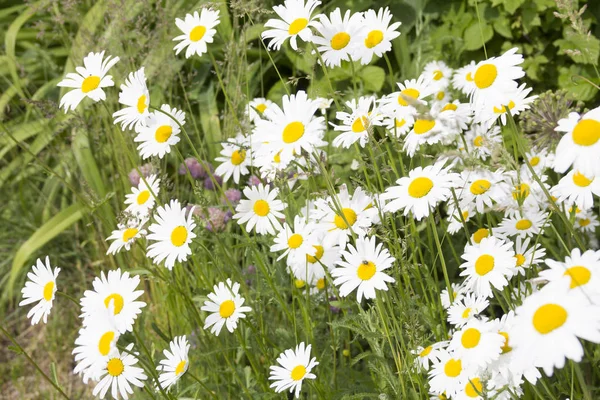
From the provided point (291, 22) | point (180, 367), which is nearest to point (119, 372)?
point (180, 367)

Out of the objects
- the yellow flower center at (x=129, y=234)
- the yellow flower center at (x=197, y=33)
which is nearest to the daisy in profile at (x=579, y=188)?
the yellow flower center at (x=197, y=33)

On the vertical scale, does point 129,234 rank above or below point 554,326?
above

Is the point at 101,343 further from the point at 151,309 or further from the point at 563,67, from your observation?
the point at 563,67

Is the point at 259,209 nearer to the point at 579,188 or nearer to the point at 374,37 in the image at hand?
the point at 374,37

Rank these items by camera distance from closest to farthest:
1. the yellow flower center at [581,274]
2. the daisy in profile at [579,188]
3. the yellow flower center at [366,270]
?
the yellow flower center at [581,274] < the daisy in profile at [579,188] < the yellow flower center at [366,270]

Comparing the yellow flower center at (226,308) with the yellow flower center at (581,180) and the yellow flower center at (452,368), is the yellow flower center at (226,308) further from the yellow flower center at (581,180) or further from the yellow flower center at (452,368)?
the yellow flower center at (581,180)

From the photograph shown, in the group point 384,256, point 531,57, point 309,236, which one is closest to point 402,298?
point 384,256
